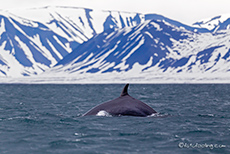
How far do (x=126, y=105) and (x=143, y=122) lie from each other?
7.14ft

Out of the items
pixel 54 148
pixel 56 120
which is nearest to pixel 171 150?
pixel 54 148

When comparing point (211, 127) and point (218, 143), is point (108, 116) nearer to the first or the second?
point (211, 127)

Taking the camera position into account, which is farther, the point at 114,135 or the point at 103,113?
the point at 103,113
